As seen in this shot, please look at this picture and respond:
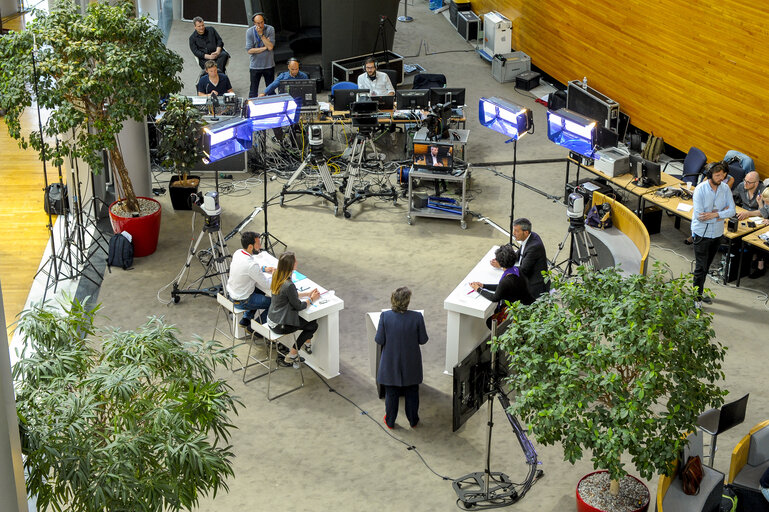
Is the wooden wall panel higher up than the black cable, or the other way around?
the wooden wall panel

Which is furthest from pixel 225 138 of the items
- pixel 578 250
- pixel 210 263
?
pixel 578 250

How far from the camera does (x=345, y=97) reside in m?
13.3

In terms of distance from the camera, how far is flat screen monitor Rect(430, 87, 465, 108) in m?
13.4

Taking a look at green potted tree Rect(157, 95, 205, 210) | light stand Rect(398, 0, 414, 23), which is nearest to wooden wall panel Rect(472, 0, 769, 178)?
light stand Rect(398, 0, 414, 23)

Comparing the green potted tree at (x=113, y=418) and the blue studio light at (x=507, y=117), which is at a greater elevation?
the blue studio light at (x=507, y=117)

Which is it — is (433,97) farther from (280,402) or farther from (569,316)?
(569,316)

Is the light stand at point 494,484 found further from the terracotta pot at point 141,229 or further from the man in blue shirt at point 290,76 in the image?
the man in blue shirt at point 290,76

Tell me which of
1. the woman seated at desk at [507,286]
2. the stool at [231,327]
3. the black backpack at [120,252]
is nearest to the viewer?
the woman seated at desk at [507,286]

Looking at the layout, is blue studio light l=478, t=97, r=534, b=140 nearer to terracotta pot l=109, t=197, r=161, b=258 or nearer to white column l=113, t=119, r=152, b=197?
terracotta pot l=109, t=197, r=161, b=258

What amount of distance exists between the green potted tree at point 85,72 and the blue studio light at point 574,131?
4.30m

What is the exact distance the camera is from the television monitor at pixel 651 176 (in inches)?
450

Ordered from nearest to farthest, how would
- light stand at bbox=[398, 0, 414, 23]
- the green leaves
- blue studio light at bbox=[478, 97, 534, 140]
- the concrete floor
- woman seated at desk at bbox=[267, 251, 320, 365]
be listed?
1. the green leaves
2. the concrete floor
3. woman seated at desk at bbox=[267, 251, 320, 365]
4. blue studio light at bbox=[478, 97, 534, 140]
5. light stand at bbox=[398, 0, 414, 23]

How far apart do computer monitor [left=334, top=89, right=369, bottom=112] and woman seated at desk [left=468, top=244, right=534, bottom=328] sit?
5.10m

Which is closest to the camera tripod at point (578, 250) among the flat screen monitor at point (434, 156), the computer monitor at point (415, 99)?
the flat screen monitor at point (434, 156)
